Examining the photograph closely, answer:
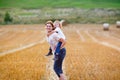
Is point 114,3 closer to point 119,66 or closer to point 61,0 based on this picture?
point 61,0

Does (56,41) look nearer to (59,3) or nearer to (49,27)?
(49,27)

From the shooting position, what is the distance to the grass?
6794cm

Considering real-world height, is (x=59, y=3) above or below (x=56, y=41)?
below

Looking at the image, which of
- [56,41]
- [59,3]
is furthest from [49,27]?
[59,3]

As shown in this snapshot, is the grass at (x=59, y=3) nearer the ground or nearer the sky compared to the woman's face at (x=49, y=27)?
nearer the ground

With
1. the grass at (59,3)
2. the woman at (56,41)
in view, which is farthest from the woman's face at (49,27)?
the grass at (59,3)

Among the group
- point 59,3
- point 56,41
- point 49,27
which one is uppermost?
point 49,27

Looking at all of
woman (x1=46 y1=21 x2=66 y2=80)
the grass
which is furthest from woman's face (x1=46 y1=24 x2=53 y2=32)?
the grass

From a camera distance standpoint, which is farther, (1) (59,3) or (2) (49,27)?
(1) (59,3)

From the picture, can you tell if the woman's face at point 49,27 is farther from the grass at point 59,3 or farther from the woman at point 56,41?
the grass at point 59,3

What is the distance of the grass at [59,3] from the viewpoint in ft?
223

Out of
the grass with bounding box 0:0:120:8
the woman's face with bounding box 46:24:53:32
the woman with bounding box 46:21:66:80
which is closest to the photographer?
the woman with bounding box 46:21:66:80

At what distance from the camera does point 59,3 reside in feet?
230

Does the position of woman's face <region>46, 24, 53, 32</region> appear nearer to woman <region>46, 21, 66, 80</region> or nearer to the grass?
woman <region>46, 21, 66, 80</region>
